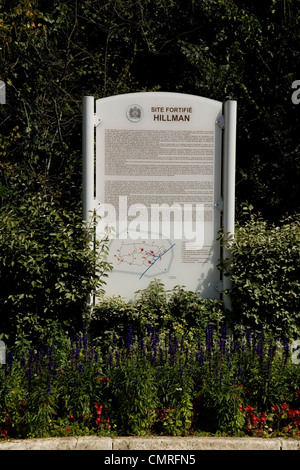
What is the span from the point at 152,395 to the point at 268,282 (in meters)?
2.11

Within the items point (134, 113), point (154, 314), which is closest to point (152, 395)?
point (154, 314)

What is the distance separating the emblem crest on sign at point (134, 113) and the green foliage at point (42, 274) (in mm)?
1342

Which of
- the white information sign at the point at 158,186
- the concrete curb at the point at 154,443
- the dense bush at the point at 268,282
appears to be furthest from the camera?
the white information sign at the point at 158,186

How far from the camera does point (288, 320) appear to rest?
5.97 m

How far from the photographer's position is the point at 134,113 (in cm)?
618

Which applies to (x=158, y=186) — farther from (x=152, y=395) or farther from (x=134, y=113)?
(x=152, y=395)

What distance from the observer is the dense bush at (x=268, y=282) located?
19.5 ft

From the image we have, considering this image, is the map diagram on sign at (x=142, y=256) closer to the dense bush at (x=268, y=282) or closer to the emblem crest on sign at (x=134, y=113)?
the dense bush at (x=268, y=282)

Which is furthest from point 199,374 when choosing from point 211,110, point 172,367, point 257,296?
point 211,110

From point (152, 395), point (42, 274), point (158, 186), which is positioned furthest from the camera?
point (158, 186)

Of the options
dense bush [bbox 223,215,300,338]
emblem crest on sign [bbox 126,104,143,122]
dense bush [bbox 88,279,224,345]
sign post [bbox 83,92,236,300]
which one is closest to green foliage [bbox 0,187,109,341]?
dense bush [bbox 88,279,224,345]

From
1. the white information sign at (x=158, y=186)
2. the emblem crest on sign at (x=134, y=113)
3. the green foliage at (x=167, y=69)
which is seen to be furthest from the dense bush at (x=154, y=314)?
the green foliage at (x=167, y=69)

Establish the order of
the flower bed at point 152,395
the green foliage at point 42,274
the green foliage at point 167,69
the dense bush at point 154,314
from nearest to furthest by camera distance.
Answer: the flower bed at point 152,395 → the green foliage at point 42,274 → the dense bush at point 154,314 → the green foliage at point 167,69

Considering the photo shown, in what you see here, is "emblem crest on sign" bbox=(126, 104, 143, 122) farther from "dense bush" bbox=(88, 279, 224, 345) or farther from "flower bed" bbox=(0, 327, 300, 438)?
"flower bed" bbox=(0, 327, 300, 438)
